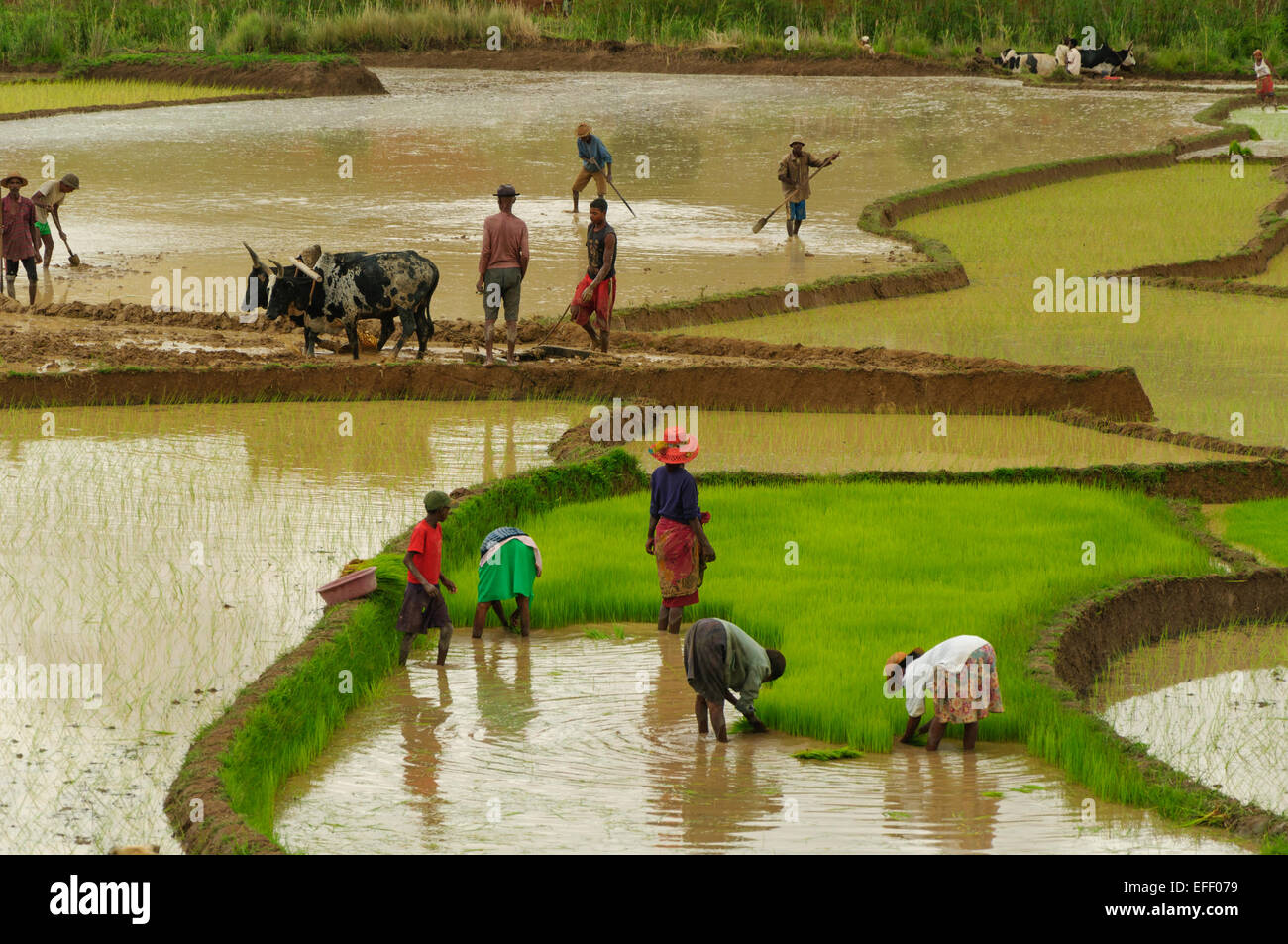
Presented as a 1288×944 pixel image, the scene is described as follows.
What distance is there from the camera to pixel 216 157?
2508cm

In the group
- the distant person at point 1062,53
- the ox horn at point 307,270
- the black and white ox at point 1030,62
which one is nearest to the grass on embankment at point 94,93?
the black and white ox at point 1030,62

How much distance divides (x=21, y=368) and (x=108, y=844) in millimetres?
7746

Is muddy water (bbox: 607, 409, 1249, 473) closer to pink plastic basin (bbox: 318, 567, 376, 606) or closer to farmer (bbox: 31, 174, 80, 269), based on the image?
pink plastic basin (bbox: 318, 567, 376, 606)

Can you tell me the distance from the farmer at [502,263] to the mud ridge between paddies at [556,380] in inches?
17.3

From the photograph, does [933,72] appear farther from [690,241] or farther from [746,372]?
[746,372]

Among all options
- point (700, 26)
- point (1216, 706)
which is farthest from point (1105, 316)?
point (700, 26)

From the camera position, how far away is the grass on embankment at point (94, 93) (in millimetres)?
31188

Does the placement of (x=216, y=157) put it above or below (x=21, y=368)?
above

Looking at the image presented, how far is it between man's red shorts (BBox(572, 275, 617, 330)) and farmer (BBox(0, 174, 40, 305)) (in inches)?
203

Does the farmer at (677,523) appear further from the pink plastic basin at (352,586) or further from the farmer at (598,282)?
the farmer at (598,282)

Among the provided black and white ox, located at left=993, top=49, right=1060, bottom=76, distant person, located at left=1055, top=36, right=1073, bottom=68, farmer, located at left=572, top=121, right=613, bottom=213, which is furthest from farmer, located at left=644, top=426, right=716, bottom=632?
distant person, located at left=1055, top=36, right=1073, bottom=68

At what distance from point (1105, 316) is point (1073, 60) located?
926 inches

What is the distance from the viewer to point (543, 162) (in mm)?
25156

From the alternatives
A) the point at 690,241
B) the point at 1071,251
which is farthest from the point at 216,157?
the point at 1071,251
